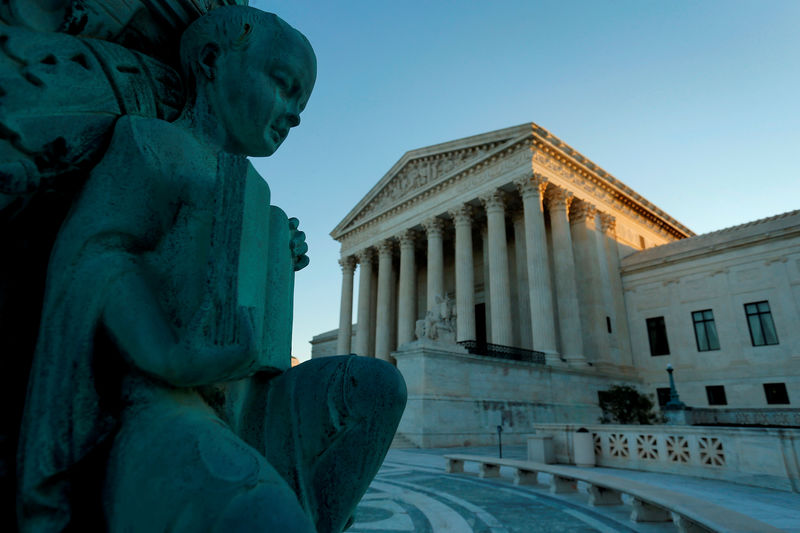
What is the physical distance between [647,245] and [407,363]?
25.3 metres

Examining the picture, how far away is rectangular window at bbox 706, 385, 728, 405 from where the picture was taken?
77.8 ft

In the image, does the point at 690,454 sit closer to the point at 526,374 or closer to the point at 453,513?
the point at 453,513

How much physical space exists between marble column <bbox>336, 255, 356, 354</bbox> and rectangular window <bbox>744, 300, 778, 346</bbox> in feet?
82.0

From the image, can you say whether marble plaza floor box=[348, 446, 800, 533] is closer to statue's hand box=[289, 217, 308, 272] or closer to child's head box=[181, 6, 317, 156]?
statue's hand box=[289, 217, 308, 272]

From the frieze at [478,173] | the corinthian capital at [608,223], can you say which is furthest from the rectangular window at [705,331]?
the frieze at [478,173]

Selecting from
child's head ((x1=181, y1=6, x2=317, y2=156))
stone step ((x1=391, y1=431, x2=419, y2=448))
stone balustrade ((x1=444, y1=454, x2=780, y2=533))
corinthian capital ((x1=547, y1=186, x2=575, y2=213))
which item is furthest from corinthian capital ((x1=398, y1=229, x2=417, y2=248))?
child's head ((x1=181, y1=6, x2=317, y2=156))

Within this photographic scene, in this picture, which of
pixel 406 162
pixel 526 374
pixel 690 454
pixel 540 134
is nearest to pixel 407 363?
pixel 526 374

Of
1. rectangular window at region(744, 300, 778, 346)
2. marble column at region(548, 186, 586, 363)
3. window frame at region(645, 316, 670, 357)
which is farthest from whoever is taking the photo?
window frame at region(645, 316, 670, 357)

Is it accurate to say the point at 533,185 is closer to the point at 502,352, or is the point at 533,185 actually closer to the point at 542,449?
the point at 502,352

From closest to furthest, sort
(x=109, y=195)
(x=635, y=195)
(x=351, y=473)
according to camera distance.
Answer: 1. (x=109, y=195)
2. (x=351, y=473)
3. (x=635, y=195)

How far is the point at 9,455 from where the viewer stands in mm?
1064

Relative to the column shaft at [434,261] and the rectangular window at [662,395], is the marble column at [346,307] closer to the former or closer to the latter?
the column shaft at [434,261]

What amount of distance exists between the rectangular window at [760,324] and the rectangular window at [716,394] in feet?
9.79

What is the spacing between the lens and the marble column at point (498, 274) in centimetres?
2355
